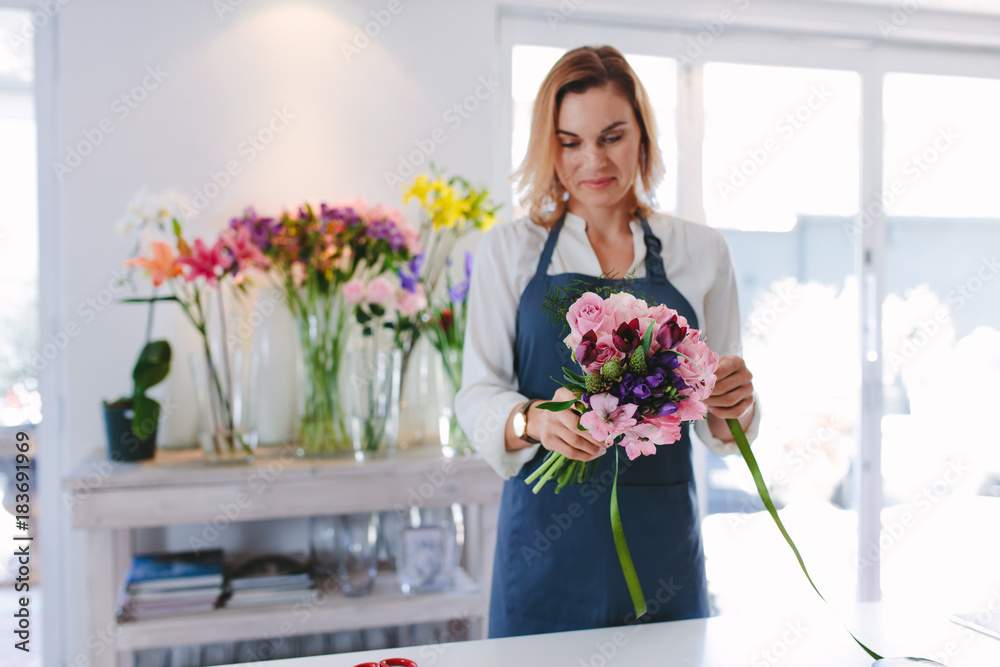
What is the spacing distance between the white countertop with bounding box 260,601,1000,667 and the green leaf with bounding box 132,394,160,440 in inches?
50.2

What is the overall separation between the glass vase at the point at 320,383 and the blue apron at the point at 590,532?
903 millimetres

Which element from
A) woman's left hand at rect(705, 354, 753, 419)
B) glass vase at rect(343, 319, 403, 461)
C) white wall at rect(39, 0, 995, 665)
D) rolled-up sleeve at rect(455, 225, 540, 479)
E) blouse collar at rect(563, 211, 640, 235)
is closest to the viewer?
woman's left hand at rect(705, 354, 753, 419)

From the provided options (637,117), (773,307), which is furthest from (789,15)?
(637,117)

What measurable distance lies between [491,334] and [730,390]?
1.69ft

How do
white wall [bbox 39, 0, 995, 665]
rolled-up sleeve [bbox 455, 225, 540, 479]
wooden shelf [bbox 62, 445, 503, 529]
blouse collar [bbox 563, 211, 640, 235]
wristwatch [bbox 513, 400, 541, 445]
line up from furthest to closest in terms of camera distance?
white wall [bbox 39, 0, 995, 665]
wooden shelf [bbox 62, 445, 503, 529]
blouse collar [bbox 563, 211, 640, 235]
rolled-up sleeve [bbox 455, 225, 540, 479]
wristwatch [bbox 513, 400, 541, 445]

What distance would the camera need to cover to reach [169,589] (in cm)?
209

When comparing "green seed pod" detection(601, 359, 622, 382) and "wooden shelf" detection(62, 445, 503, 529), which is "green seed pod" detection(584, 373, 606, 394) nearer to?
"green seed pod" detection(601, 359, 622, 382)

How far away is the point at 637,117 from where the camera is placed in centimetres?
154

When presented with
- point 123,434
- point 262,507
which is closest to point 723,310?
point 262,507

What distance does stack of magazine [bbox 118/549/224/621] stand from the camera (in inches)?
81.4

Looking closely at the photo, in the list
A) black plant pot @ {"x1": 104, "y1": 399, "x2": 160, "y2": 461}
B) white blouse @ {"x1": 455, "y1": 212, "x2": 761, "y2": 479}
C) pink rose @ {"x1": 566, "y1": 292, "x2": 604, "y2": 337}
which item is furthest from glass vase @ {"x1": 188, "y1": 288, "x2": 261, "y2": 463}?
pink rose @ {"x1": 566, "y1": 292, "x2": 604, "y2": 337}

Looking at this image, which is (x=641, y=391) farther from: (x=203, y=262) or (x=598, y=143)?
(x=203, y=262)

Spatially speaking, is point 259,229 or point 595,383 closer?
point 595,383

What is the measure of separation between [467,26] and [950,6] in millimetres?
1953
